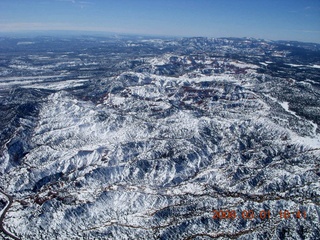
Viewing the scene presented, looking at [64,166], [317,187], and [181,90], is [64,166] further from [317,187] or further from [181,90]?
[181,90]
